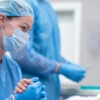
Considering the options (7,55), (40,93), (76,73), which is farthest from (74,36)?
(40,93)

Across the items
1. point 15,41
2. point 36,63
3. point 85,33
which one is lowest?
point 85,33

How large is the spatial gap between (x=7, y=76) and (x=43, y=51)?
0.48m

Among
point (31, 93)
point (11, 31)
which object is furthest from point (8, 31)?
point (31, 93)

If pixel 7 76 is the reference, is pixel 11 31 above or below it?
above

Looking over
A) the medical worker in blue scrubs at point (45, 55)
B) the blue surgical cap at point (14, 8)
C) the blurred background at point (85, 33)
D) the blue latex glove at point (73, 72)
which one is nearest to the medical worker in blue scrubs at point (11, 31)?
the blue surgical cap at point (14, 8)

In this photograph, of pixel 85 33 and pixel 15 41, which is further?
pixel 85 33

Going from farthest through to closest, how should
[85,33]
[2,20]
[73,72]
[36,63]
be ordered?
A: 1. [85,33]
2. [73,72]
3. [36,63]
4. [2,20]

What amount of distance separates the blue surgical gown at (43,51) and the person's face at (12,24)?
356 millimetres

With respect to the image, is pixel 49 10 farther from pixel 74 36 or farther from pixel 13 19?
pixel 74 36

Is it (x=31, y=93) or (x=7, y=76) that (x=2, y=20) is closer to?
(x=7, y=76)

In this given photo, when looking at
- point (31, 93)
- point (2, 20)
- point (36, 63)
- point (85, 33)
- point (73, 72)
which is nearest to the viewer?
point (31, 93)

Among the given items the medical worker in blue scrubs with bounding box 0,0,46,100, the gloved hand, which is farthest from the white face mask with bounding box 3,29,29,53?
the gloved hand

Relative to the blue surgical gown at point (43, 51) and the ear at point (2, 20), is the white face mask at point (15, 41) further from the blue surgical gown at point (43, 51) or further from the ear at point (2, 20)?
the blue surgical gown at point (43, 51)

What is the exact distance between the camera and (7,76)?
1424 mm
